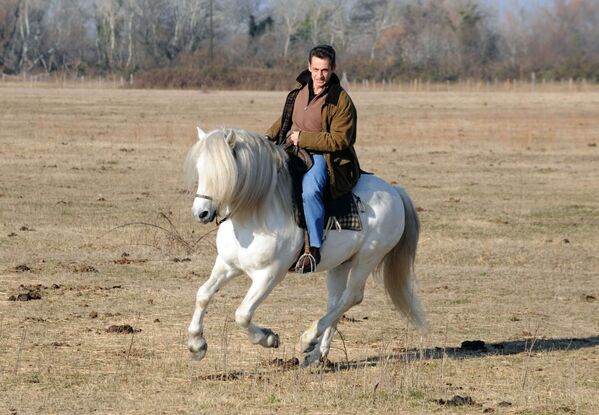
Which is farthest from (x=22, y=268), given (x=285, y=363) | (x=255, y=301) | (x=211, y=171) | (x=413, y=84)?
(x=413, y=84)

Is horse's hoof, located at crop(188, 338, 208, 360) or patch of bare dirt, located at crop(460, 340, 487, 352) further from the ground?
horse's hoof, located at crop(188, 338, 208, 360)

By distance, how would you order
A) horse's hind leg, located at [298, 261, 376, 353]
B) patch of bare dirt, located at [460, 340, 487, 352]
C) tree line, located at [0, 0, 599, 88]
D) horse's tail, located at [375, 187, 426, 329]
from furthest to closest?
tree line, located at [0, 0, 599, 88]
patch of bare dirt, located at [460, 340, 487, 352]
horse's tail, located at [375, 187, 426, 329]
horse's hind leg, located at [298, 261, 376, 353]

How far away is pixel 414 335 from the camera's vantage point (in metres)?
9.27

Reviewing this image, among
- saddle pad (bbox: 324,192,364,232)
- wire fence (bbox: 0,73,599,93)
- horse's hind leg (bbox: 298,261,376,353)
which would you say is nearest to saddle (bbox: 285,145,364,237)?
saddle pad (bbox: 324,192,364,232)

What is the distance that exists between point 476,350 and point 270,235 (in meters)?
2.20

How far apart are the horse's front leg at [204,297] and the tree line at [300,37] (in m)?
68.3

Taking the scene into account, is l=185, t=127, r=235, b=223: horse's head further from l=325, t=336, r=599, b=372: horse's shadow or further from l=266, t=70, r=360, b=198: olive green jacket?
l=325, t=336, r=599, b=372: horse's shadow

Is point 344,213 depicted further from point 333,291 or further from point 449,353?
point 449,353

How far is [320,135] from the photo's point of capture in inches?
302

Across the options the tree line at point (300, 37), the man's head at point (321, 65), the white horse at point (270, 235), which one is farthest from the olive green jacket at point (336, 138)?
the tree line at point (300, 37)

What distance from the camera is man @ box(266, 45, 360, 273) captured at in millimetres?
7648

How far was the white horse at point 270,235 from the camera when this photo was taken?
7.04 meters

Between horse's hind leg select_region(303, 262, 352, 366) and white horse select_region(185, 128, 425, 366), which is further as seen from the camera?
horse's hind leg select_region(303, 262, 352, 366)

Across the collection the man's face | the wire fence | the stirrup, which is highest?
the man's face
